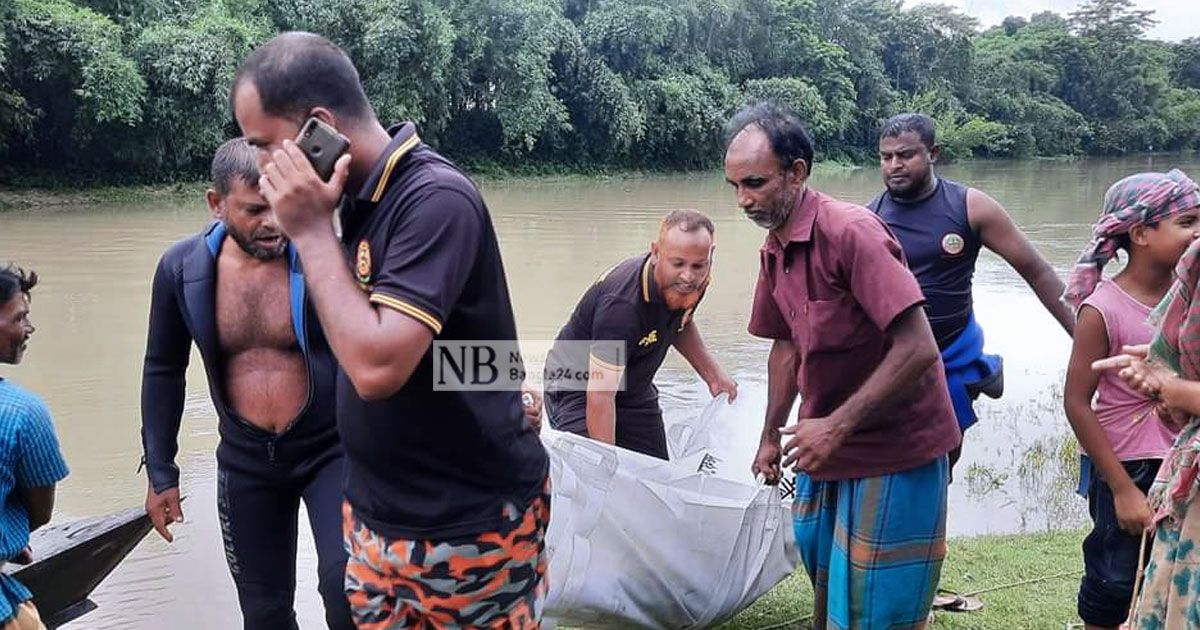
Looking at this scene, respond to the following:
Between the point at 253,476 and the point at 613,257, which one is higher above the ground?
the point at 253,476

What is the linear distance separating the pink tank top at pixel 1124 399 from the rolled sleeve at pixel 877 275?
1.90ft

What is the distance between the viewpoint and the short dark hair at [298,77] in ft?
5.37

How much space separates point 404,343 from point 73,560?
2.41m

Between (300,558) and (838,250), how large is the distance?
10.1ft

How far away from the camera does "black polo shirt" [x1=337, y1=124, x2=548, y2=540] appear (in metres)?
1.62

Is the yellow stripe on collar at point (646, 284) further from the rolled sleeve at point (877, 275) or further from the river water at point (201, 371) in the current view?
the river water at point (201, 371)

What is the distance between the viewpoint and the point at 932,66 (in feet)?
161

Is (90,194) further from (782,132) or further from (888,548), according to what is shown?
(888,548)

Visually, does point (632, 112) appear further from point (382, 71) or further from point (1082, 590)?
point (1082, 590)

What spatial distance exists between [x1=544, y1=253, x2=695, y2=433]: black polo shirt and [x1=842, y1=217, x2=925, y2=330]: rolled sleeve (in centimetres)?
105

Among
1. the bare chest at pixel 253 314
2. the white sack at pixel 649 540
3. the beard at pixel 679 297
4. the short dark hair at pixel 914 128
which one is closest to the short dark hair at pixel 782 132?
the beard at pixel 679 297

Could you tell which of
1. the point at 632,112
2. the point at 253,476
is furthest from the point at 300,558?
the point at 632,112

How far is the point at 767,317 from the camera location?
303 cm

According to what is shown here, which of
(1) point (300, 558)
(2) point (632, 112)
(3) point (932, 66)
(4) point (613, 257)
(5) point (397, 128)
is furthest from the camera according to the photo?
(3) point (932, 66)
